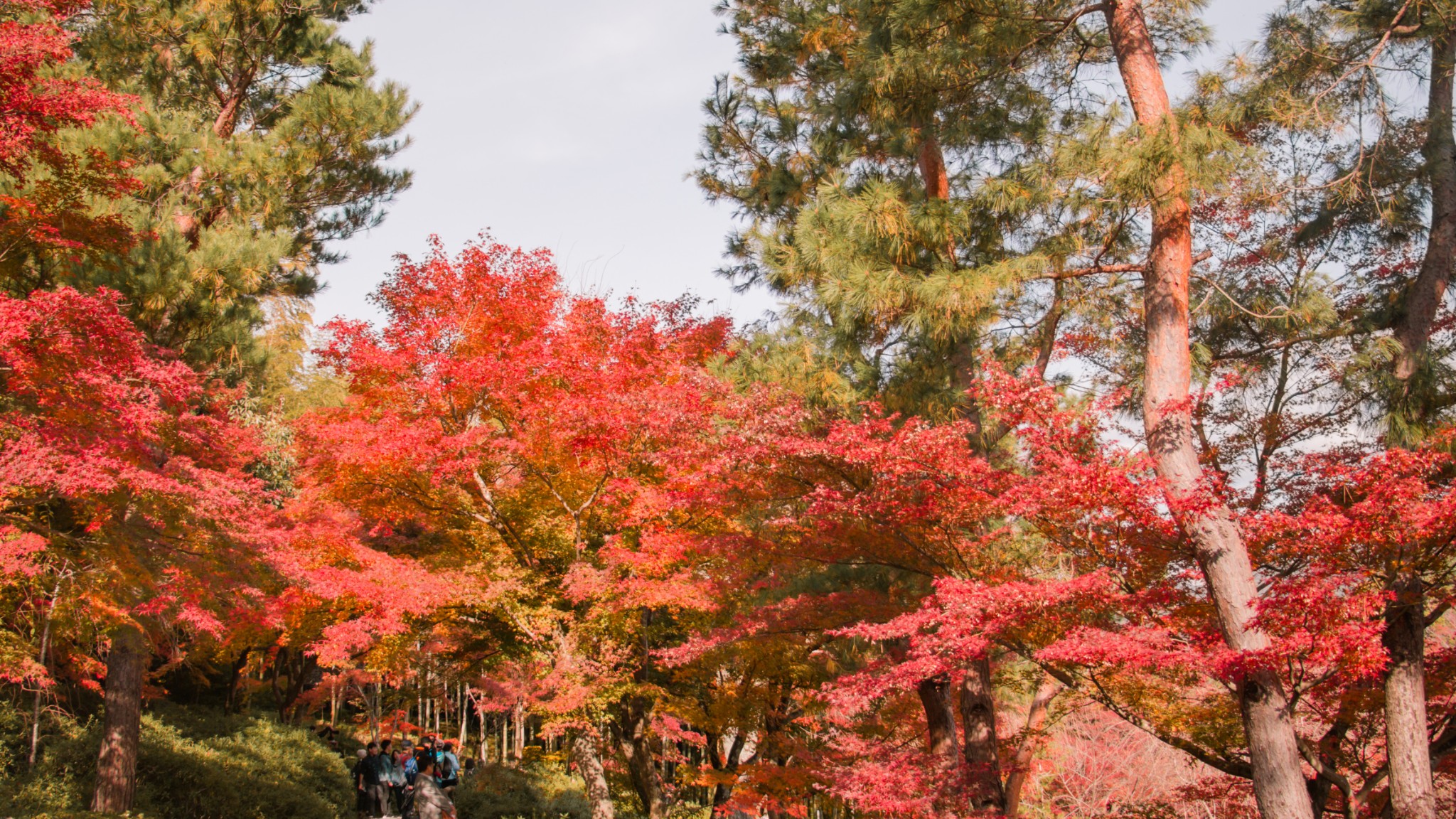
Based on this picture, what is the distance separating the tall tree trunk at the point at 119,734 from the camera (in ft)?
32.7

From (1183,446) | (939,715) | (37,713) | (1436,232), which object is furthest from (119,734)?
(1436,232)

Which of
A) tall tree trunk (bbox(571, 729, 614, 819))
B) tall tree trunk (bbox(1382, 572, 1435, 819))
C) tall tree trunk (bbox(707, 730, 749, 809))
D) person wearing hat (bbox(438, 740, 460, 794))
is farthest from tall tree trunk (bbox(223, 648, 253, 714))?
tall tree trunk (bbox(1382, 572, 1435, 819))

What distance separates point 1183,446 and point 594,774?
834cm

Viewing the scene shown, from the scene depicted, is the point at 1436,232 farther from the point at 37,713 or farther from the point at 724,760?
the point at 37,713

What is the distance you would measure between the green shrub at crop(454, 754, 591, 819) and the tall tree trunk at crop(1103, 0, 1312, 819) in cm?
1109

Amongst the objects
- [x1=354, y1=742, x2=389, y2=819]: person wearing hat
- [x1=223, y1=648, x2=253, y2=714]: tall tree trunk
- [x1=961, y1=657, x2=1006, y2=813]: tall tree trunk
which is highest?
[x1=223, y1=648, x2=253, y2=714]: tall tree trunk

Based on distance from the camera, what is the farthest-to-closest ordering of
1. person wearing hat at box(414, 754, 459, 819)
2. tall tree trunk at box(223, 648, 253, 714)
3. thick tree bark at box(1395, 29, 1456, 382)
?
tall tree trunk at box(223, 648, 253, 714) → person wearing hat at box(414, 754, 459, 819) → thick tree bark at box(1395, 29, 1456, 382)

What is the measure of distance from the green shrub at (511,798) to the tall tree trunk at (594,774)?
317cm

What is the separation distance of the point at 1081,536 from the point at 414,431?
8.00 meters

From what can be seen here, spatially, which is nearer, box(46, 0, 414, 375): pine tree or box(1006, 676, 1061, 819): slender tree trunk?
box(46, 0, 414, 375): pine tree

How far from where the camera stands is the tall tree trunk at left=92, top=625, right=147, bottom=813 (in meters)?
9.97

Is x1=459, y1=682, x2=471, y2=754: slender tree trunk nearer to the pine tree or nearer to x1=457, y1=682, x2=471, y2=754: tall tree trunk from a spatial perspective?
x1=457, y1=682, x2=471, y2=754: tall tree trunk

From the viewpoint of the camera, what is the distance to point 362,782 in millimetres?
11172

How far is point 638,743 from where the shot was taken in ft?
44.9
